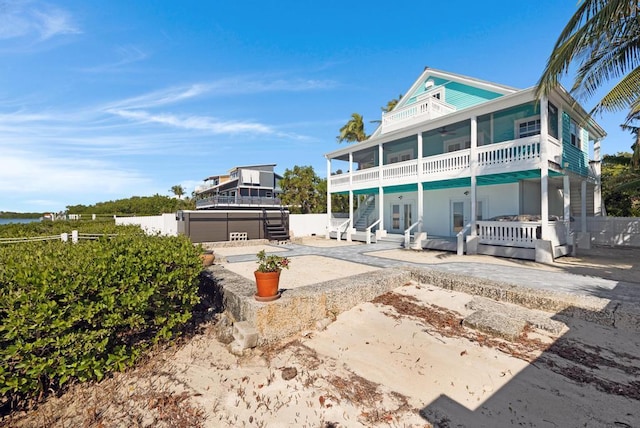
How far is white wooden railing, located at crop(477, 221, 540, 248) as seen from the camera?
9.44 meters

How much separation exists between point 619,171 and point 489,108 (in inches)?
575

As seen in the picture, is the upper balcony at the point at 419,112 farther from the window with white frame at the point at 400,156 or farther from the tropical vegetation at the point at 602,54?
Answer: the tropical vegetation at the point at 602,54

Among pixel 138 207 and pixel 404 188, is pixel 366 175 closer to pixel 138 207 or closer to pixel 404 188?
pixel 404 188

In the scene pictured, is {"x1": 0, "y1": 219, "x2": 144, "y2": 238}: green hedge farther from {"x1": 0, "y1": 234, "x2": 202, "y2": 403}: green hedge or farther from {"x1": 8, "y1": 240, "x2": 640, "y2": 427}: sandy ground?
{"x1": 8, "y1": 240, "x2": 640, "y2": 427}: sandy ground

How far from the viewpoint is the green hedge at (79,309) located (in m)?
2.54

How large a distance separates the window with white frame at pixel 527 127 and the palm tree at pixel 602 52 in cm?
368

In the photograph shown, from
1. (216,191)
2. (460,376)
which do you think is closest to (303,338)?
(460,376)

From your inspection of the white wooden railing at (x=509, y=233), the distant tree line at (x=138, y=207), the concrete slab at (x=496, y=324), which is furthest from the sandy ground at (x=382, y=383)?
the distant tree line at (x=138, y=207)

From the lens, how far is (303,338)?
13.9 ft

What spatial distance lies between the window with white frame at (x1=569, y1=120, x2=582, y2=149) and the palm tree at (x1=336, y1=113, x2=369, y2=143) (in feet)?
50.8

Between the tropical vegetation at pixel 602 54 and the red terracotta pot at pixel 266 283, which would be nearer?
the red terracotta pot at pixel 266 283

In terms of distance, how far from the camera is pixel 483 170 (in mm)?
10969

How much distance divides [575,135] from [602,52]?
6565 mm

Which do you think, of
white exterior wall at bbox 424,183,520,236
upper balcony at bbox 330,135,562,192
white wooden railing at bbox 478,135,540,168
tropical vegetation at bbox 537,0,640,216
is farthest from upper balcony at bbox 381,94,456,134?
tropical vegetation at bbox 537,0,640,216
